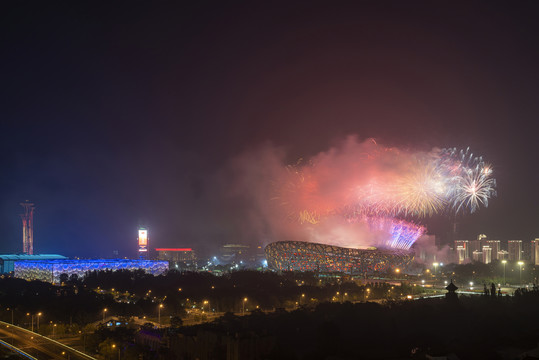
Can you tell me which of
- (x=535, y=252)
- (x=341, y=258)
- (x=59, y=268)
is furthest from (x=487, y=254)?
(x=59, y=268)

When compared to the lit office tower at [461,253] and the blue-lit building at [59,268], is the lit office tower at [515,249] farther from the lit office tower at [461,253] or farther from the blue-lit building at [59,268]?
the blue-lit building at [59,268]

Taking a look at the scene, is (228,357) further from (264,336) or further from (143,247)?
(143,247)

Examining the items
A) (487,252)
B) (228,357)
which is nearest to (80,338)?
(228,357)

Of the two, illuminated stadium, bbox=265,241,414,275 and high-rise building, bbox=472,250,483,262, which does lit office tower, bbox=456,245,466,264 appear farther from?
illuminated stadium, bbox=265,241,414,275

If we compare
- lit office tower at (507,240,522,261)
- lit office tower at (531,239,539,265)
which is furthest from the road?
lit office tower at (507,240,522,261)

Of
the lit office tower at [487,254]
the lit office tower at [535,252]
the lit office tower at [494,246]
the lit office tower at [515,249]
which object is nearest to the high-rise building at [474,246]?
the lit office tower at [494,246]

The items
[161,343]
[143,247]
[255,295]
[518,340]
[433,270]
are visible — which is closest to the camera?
[518,340]
